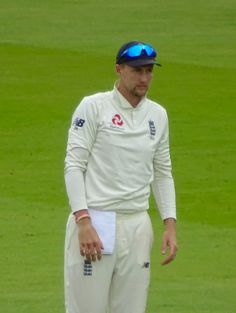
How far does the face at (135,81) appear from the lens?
736 centimetres

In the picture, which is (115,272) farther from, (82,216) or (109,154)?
(109,154)

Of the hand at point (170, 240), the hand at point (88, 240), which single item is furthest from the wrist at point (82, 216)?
the hand at point (170, 240)

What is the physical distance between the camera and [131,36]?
3181cm

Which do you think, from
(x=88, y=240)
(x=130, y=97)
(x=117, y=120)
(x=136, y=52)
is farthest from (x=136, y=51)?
(x=88, y=240)

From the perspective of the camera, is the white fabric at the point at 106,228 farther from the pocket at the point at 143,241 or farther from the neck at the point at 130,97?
the neck at the point at 130,97

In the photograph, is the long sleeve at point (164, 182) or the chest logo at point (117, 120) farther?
the long sleeve at point (164, 182)

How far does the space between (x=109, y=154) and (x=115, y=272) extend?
651 millimetres

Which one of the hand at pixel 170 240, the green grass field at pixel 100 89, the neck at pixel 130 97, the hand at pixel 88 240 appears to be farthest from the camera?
the green grass field at pixel 100 89

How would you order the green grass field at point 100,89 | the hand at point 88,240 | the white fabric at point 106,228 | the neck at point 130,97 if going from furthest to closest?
the green grass field at point 100,89
the neck at point 130,97
the white fabric at point 106,228
the hand at point 88,240

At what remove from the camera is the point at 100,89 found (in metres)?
24.0

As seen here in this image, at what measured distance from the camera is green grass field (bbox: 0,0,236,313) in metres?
11.7

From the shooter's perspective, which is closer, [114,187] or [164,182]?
[114,187]

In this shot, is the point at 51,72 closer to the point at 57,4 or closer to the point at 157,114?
the point at 57,4

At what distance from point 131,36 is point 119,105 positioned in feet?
80.4
